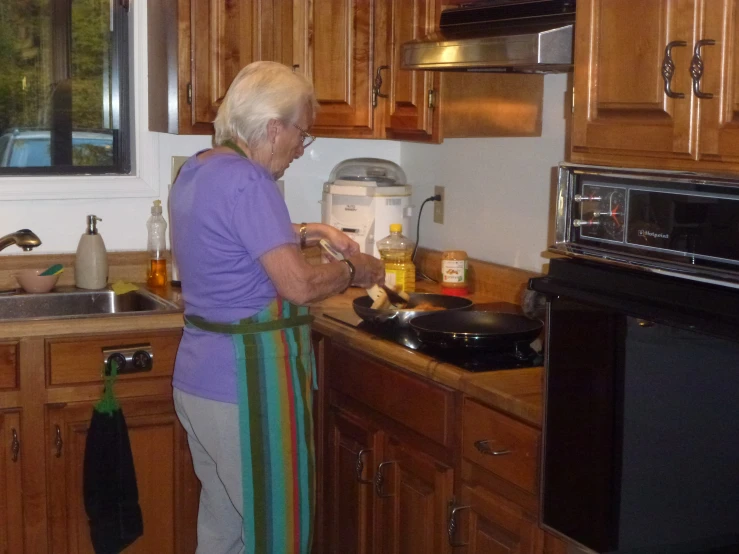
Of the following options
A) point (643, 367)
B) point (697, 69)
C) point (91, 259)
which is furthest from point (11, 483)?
point (697, 69)

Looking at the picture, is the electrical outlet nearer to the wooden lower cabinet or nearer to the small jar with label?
the small jar with label

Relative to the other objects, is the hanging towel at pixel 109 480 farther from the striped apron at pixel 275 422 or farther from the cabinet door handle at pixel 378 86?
the cabinet door handle at pixel 378 86

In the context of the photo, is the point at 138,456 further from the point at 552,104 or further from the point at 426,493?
the point at 552,104

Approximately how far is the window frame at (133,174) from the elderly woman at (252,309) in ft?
3.53

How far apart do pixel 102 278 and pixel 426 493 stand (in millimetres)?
1334

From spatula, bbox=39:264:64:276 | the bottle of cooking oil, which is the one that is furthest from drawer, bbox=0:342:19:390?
the bottle of cooking oil

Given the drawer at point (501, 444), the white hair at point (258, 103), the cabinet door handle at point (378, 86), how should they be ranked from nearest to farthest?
the drawer at point (501, 444)
the white hair at point (258, 103)
the cabinet door handle at point (378, 86)

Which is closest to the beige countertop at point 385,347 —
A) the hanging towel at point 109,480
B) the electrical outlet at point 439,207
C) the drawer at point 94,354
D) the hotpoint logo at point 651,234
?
the drawer at point 94,354

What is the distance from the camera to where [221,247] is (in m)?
2.01

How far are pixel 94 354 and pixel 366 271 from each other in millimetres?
786

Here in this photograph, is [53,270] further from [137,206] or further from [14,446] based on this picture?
[14,446]

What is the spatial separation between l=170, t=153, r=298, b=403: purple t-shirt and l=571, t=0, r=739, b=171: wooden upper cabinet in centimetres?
66

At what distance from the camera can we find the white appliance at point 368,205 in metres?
3.02

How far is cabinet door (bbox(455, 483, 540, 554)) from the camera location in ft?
6.01
